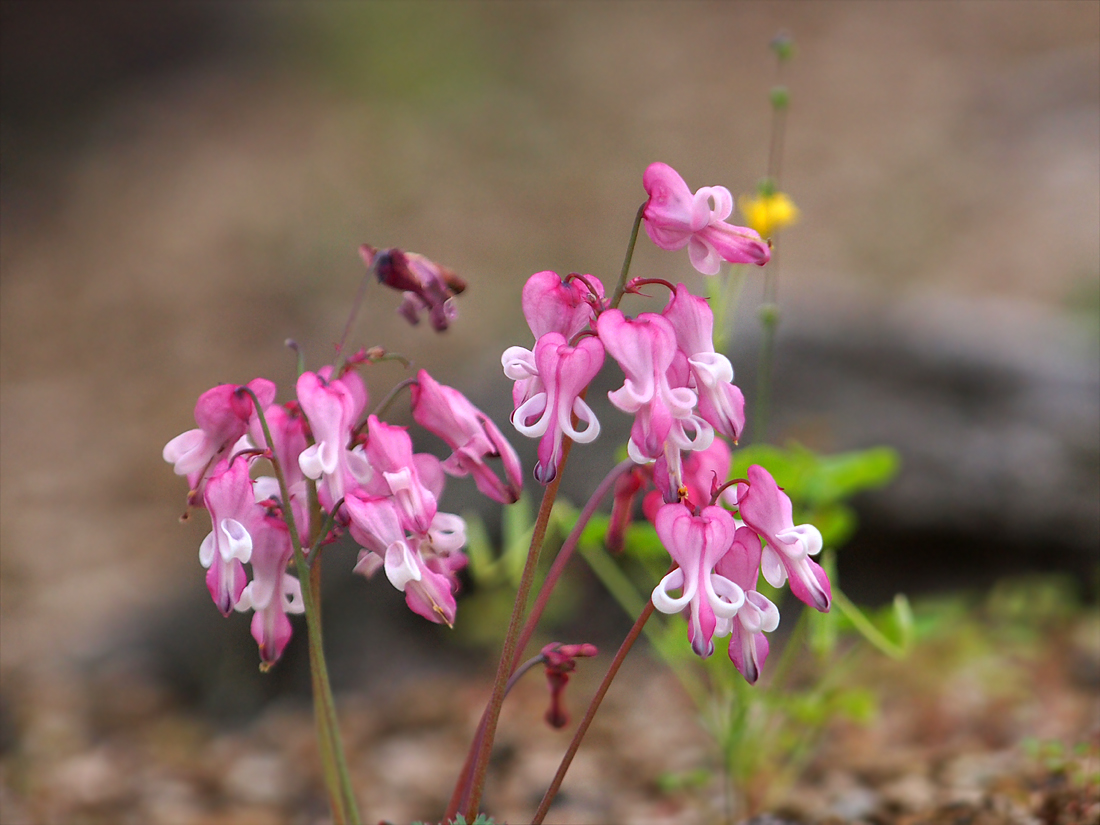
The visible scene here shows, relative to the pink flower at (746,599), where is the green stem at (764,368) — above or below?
above

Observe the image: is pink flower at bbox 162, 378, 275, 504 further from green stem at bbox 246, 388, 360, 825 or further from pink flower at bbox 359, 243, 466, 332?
pink flower at bbox 359, 243, 466, 332

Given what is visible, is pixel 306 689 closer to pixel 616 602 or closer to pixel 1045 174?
pixel 616 602

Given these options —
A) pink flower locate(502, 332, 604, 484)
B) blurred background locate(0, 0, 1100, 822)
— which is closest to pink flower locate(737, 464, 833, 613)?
pink flower locate(502, 332, 604, 484)

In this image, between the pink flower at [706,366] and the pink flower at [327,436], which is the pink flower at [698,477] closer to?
the pink flower at [706,366]

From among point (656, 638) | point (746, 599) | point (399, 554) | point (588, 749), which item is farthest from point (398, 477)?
point (588, 749)

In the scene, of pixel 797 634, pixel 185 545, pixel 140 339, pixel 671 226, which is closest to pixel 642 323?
pixel 671 226

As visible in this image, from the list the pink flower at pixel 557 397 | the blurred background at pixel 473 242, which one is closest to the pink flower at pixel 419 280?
the pink flower at pixel 557 397
